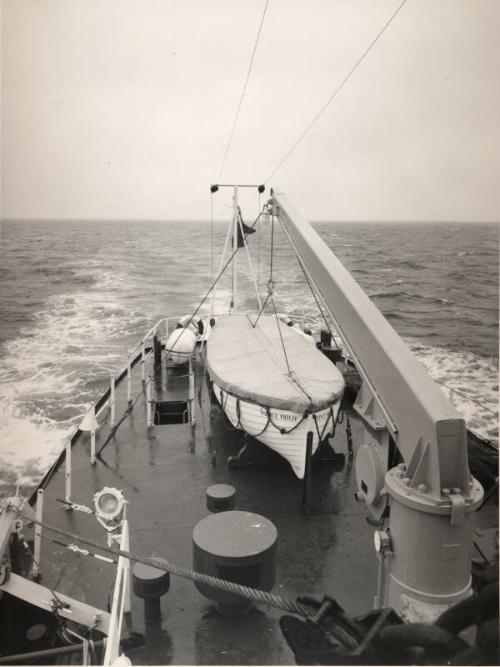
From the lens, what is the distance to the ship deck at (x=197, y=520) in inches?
190

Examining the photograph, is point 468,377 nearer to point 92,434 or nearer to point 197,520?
point 92,434

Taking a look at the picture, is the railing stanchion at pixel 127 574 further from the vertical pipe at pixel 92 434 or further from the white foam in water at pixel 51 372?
the white foam in water at pixel 51 372

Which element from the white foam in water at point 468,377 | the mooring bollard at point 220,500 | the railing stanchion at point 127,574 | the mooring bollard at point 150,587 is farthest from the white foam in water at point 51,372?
the white foam in water at point 468,377

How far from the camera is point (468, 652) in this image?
2.01 m

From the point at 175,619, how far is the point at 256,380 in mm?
3497

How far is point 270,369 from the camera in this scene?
8227 millimetres

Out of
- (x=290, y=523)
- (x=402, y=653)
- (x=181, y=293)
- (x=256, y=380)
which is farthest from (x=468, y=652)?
(x=181, y=293)

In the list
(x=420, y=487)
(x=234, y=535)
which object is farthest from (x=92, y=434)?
(x=420, y=487)

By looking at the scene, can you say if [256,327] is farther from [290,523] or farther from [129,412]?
[290,523]

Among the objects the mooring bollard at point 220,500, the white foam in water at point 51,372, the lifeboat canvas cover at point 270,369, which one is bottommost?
the white foam in water at point 51,372

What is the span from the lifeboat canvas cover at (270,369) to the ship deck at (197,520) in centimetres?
115

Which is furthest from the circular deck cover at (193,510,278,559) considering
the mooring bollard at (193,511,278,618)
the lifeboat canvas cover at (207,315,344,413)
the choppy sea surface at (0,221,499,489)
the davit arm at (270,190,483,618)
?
the choppy sea surface at (0,221,499,489)

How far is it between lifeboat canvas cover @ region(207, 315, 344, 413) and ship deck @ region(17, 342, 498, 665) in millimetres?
1146

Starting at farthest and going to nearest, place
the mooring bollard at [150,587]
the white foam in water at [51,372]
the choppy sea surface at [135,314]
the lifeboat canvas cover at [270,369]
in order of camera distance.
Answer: the choppy sea surface at [135,314]
the white foam in water at [51,372]
the lifeboat canvas cover at [270,369]
the mooring bollard at [150,587]
